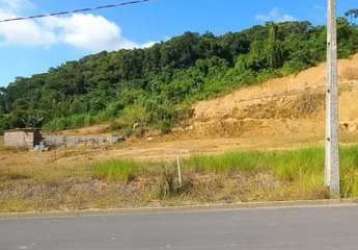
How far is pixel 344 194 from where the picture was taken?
598 inches

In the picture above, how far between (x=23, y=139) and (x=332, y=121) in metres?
34.9

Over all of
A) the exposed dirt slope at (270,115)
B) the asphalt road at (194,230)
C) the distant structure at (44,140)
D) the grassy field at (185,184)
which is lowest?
the asphalt road at (194,230)

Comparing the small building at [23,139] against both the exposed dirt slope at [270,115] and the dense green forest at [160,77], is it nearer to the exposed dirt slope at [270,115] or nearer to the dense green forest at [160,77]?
the exposed dirt slope at [270,115]

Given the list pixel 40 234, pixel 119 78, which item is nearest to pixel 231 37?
pixel 119 78

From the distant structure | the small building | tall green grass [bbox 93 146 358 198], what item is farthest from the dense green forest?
tall green grass [bbox 93 146 358 198]

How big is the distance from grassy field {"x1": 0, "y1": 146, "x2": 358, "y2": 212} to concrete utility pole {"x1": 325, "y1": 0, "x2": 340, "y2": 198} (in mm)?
325

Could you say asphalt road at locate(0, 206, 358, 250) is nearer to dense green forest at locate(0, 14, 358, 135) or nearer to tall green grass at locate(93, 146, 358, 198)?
tall green grass at locate(93, 146, 358, 198)

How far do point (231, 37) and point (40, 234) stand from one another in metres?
70.4

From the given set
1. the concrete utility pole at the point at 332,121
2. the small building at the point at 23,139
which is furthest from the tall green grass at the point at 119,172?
the small building at the point at 23,139

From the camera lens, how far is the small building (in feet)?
152

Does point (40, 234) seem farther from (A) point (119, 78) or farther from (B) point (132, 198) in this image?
(A) point (119, 78)

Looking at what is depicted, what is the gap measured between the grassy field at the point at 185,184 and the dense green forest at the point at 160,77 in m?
30.6

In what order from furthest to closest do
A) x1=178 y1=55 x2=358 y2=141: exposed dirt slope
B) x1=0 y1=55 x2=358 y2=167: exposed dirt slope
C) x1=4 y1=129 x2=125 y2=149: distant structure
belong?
x1=178 y1=55 x2=358 y2=141: exposed dirt slope < x1=4 y1=129 x2=125 y2=149: distant structure < x1=0 y1=55 x2=358 y2=167: exposed dirt slope

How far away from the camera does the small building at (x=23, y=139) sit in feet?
152
